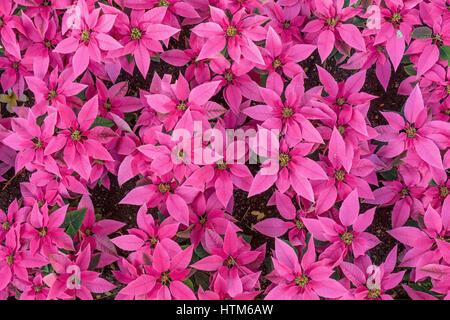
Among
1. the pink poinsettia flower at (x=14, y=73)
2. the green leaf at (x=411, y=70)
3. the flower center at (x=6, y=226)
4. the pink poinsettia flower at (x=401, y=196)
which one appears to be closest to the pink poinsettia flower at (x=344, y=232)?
the pink poinsettia flower at (x=401, y=196)

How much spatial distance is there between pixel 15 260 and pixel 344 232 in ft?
2.73

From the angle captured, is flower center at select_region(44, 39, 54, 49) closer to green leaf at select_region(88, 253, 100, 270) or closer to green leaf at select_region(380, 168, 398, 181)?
green leaf at select_region(88, 253, 100, 270)

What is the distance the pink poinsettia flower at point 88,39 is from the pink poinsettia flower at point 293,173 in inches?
18.7

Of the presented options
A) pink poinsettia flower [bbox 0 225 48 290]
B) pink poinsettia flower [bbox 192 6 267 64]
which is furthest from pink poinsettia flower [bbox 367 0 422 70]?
pink poinsettia flower [bbox 0 225 48 290]

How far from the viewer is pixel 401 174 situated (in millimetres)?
1059

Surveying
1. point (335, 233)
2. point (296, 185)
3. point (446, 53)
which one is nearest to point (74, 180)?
point (296, 185)

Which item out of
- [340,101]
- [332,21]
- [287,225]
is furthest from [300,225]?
[332,21]

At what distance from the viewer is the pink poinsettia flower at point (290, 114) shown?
36.0 inches

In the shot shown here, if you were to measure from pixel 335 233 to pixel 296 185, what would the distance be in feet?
0.53

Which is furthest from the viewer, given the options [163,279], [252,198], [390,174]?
[252,198]

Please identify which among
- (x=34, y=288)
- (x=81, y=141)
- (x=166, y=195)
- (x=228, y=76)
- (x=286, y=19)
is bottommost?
(x=34, y=288)

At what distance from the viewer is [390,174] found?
3.56ft

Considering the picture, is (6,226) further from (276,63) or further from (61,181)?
(276,63)

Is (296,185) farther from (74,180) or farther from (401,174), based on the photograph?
(74,180)
